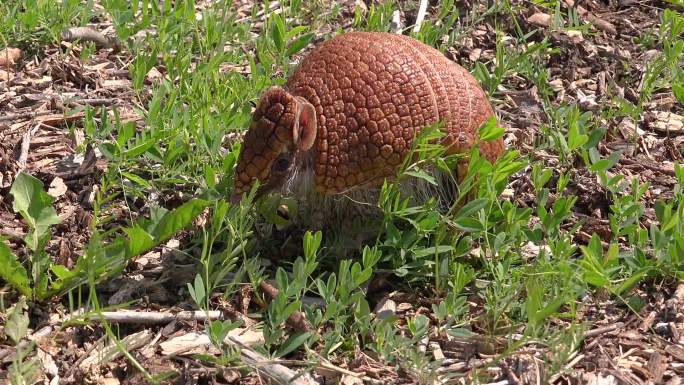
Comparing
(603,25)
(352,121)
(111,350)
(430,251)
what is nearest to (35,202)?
(111,350)

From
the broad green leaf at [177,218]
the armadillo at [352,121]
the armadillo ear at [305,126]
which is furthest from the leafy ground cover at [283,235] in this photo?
the armadillo ear at [305,126]

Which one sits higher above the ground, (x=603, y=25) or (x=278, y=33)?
(x=278, y=33)

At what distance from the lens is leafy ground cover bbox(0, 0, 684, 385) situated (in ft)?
12.0

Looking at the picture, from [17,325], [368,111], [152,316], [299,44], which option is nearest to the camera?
[17,325]

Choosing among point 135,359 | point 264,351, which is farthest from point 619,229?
point 135,359

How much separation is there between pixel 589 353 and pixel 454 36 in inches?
106

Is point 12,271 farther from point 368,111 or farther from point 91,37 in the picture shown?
point 91,37

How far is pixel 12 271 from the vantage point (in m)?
3.71

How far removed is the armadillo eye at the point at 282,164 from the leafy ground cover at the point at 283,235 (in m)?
0.25

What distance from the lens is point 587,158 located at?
477 cm

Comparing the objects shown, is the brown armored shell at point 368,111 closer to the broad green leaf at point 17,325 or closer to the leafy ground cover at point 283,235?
the leafy ground cover at point 283,235

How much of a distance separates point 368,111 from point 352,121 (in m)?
0.08

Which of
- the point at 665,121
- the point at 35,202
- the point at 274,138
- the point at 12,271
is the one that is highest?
the point at 274,138

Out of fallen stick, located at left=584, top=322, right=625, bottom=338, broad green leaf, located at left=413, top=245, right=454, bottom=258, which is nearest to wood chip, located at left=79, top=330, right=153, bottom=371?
broad green leaf, located at left=413, top=245, right=454, bottom=258
